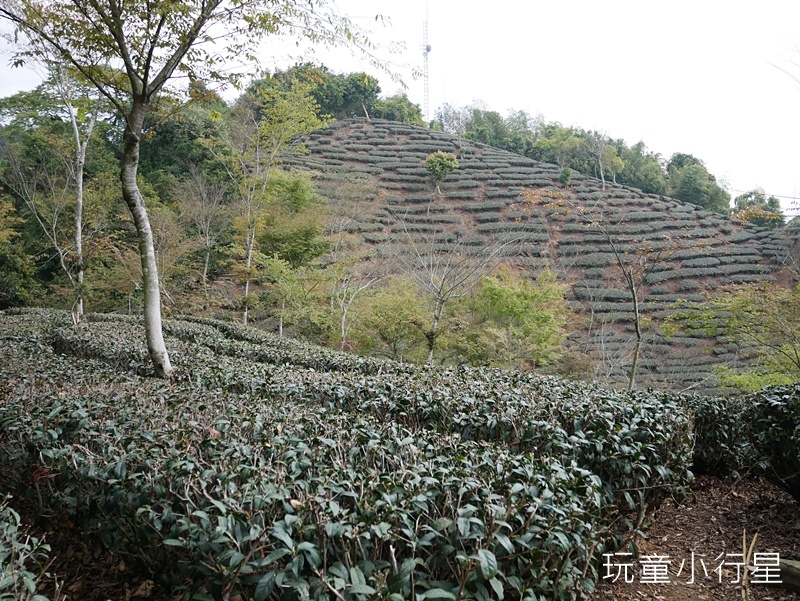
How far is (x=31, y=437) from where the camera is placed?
2646 mm

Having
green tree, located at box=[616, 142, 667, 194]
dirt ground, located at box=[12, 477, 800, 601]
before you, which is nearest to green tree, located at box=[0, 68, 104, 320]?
dirt ground, located at box=[12, 477, 800, 601]

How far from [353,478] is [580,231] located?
87.7 ft

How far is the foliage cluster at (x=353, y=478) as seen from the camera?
1524 mm

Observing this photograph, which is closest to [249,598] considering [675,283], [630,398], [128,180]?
[630,398]

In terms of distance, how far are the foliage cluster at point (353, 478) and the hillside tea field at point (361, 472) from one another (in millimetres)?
10

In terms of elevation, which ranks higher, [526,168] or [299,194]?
[526,168]

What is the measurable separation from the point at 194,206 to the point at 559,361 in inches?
539

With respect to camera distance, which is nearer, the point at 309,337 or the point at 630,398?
the point at 630,398

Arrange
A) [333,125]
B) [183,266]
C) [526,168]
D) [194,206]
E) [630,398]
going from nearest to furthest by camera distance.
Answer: [630,398] < [183,266] < [194,206] < [526,168] < [333,125]

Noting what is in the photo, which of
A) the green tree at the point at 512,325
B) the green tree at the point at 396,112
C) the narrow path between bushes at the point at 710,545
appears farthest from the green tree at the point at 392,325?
the green tree at the point at 396,112

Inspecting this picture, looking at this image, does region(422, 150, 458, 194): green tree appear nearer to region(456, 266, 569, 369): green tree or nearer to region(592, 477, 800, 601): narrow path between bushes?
region(456, 266, 569, 369): green tree

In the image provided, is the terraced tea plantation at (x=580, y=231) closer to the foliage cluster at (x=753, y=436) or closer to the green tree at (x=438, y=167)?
the green tree at (x=438, y=167)

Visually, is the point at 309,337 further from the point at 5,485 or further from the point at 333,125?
the point at 333,125

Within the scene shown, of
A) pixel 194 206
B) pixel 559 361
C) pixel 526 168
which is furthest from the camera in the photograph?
pixel 526 168
